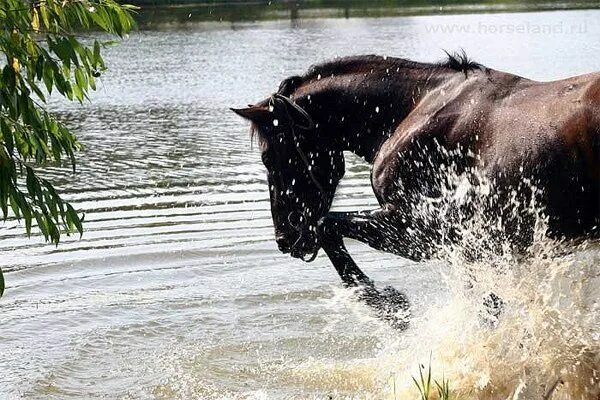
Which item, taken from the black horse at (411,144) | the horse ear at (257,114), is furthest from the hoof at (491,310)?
the horse ear at (257,114)

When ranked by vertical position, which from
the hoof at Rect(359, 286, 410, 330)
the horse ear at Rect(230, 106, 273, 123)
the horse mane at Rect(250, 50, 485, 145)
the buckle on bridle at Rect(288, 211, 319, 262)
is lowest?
the hoof at Rect(359, 286, 410, 330)

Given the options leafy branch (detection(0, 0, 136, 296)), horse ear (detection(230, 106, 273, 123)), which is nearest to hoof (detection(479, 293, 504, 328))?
horse ear (detection(230, 106, 273, 123))

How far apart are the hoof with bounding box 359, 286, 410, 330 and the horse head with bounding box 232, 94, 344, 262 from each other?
468 mm

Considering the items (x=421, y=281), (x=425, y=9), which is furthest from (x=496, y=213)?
(x=425, y=9)

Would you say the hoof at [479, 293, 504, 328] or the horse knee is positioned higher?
the horse knee

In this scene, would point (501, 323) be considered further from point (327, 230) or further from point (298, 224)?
point (298, 224)

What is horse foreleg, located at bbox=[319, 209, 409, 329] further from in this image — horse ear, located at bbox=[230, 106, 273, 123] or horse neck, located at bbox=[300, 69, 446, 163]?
horse ear, located at bbox=[230, 106, 273, 123]

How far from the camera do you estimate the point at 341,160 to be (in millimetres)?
6594

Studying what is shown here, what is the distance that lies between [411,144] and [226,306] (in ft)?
8.60

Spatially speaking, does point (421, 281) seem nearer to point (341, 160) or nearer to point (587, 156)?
point (341, 160)

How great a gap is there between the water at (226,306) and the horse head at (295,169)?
821 mm

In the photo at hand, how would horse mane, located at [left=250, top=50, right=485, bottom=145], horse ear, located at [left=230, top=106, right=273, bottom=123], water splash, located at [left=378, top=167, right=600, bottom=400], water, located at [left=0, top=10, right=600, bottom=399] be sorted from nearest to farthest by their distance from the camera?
water splash, located at [left=378, top=167, right=600, bottom=400] → water, located at [left=0, top=10, right=600, bottom=399] → horse ear, located at [left=230, top=106, right=273, bottom=123] → horse mane, located at [left=250, top=50, right=485, bottom=145]

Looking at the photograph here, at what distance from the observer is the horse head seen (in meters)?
6.36

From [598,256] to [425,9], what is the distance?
126ft
